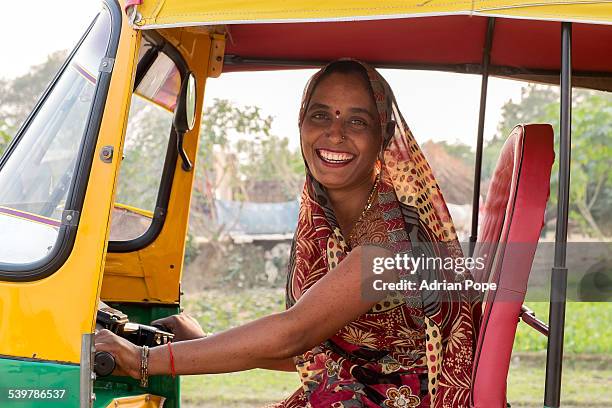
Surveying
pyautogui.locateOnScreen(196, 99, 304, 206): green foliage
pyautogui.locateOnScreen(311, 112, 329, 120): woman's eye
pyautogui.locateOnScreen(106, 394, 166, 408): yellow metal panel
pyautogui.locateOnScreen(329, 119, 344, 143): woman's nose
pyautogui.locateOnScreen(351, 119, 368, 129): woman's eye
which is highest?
pyautogui.locateOnScreen(196, 99, 304, 206): green foliage

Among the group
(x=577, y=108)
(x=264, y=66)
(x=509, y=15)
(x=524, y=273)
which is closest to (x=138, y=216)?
(x=264, y=66)

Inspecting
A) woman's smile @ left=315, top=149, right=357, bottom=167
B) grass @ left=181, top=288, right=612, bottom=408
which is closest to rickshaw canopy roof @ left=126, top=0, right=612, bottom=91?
woman's smile @ left=315, top=149, right=357, bottom=167

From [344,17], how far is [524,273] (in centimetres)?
95

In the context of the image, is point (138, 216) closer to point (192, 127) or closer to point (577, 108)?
point (192, 127)

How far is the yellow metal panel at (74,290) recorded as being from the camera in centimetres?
217

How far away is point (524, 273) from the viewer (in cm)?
245

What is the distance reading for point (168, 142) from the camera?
11.3 ft

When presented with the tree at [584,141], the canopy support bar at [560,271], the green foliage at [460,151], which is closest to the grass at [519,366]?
the tree at [584,141]

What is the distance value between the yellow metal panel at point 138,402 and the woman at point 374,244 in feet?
1.27

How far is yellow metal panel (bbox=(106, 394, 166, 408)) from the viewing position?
2486mm

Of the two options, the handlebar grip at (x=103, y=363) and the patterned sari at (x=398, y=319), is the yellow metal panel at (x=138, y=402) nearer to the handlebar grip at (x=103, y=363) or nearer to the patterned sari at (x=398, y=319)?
the handlebar grip at (x=103, y=363)

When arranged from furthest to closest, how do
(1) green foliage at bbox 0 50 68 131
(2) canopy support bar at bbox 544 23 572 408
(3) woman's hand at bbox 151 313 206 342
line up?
(1) green foliage at bbox 0 50 68 131
(3) woman's hand at bbox 151 313 206 342
(2) canopy support bar at bbox 544 23 572 408

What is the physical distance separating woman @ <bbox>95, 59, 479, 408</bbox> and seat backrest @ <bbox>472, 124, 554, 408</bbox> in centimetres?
13

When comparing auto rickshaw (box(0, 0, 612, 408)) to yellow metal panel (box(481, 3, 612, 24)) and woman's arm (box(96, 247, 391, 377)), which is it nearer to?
yellow metal panel (box(481, 3, 612, 24))
